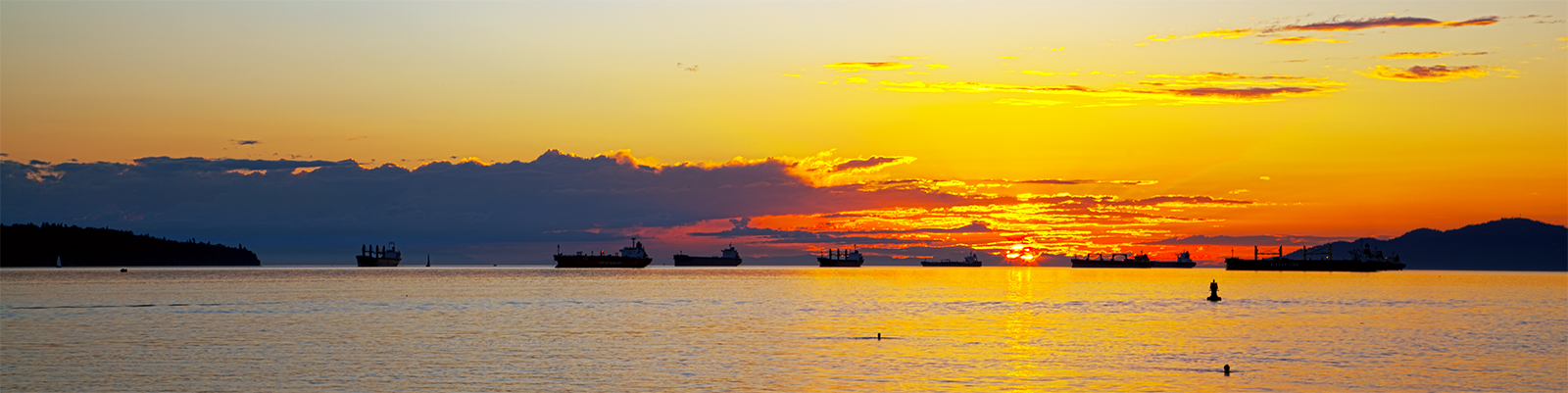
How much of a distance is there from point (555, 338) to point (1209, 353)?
33.5 meters

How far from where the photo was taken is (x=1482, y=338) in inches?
2534

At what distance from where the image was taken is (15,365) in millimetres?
47531

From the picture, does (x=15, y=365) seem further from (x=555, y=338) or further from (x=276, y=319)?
(x=276, y=319)

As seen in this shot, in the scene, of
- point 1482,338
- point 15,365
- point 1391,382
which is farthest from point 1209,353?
point 15,365

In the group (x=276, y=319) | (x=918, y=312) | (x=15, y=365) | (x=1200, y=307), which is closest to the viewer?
(x=15, y=365)

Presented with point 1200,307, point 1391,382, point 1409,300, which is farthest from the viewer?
point 1409,300

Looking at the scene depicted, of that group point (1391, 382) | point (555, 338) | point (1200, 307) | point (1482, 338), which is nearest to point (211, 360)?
point (555, 338)

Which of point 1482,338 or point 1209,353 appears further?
point 1482,338

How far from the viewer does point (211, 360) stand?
4972cm

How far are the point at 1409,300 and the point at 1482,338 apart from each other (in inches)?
2445

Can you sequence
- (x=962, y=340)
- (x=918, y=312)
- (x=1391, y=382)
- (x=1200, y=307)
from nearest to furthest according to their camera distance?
(x=1391, y=382)
(x=962, y=340)
(x=918, y=312)
(x=1200, y=307)

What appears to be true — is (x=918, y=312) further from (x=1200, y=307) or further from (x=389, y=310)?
(x=389, y=310)

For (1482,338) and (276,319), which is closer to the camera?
(1482,338)

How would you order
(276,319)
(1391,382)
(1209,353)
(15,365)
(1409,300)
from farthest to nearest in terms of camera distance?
(1409,300)
(276,319)
(1209,353)
(15,365)
(1391,382)
